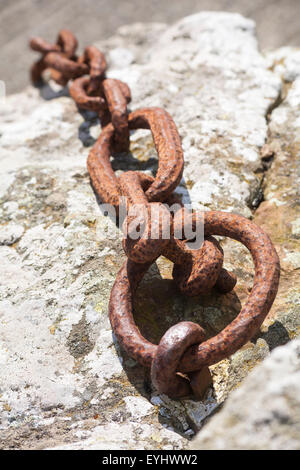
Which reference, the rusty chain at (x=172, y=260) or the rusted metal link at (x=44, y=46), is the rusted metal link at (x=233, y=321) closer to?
the rusty chain at (x=172, y=260)

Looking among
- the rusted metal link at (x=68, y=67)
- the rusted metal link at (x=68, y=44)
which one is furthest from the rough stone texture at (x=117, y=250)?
the rusted metal link at (x=68, y=44)

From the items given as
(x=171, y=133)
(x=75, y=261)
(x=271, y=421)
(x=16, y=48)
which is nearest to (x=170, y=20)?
(x=16, y=48)

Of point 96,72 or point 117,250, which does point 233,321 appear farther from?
point 96,72

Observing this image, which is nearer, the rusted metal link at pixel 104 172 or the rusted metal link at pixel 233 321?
the rusted metal link at pixel 233 321

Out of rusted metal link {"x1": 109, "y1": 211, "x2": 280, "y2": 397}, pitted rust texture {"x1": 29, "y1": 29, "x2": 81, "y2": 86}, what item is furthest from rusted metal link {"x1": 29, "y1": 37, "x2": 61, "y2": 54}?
rusted metal link {"x1": 109, "y1": 211, "x2": 280, "y2": 397}

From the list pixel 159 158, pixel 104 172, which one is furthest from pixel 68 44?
pixel 159 158

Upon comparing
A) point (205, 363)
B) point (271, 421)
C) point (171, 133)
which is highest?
point (171, 133)

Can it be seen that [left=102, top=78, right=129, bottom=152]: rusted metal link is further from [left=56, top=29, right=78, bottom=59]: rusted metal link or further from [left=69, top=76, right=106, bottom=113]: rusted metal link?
[left=56, top=29, right=78, bottom=59]: rusted metal link
